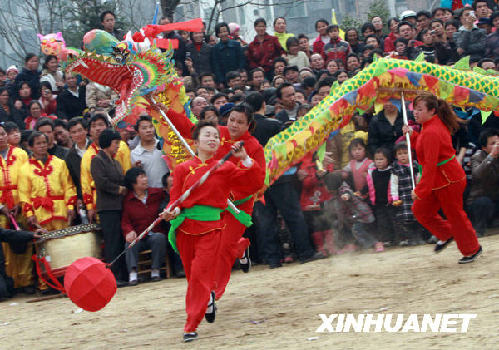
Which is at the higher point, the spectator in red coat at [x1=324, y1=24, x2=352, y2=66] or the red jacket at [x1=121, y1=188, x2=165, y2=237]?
the spectator in red coat at [x1=324, y1=24, x2=352, y2=66]

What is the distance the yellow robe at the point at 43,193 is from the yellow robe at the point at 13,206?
6.5 inches

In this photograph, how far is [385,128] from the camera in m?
8.69

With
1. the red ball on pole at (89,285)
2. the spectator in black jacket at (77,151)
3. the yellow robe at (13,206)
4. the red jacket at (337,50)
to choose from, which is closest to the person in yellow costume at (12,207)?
the yellow robe at (13,206)

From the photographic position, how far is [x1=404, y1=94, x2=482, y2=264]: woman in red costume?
6676mm

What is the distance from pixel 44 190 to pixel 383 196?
3852mm

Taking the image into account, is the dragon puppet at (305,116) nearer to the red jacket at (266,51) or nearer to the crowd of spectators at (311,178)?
the crowd of spectators at (311,178)

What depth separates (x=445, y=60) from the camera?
11.2 m

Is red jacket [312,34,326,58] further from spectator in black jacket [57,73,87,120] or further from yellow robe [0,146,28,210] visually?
yellow robe [0,146,28,210]

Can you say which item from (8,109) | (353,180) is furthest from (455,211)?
(8,109)

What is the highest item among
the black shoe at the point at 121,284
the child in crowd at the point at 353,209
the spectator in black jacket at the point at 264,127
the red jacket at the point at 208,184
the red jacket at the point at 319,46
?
the red jacket at the point at 319,46

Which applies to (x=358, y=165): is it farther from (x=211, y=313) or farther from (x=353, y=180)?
(x=211, y=313)

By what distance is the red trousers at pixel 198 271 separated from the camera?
17.3 ft

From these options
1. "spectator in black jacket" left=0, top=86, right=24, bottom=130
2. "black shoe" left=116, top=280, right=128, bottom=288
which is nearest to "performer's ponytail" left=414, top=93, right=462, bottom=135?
"black shoe" left=116, top=280, right=128, bottom=288

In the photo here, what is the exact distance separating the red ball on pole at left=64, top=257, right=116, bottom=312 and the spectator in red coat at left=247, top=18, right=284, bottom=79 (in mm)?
7678
